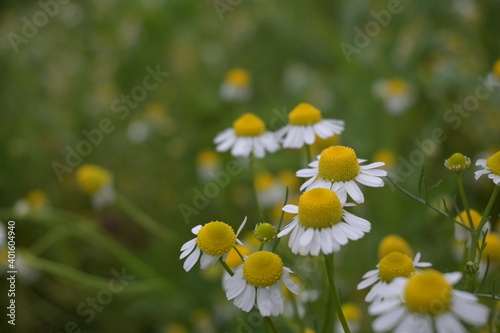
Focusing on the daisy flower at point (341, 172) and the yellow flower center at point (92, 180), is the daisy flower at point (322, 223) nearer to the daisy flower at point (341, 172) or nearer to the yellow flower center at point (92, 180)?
the daisy flower at point (341, 172)

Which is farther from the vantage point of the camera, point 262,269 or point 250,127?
point 250,127

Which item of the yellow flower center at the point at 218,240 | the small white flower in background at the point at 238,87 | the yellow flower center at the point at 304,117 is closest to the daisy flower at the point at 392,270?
the yellow flower center at the point at 218,240

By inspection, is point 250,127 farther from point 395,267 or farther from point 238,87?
point 238,87

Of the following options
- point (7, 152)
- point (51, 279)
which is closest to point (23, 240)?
point (51, 279)

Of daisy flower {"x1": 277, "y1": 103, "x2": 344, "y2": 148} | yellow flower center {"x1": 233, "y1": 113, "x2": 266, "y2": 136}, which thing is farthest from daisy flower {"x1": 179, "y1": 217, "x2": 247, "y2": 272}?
yellow flower center {"x1": 233, "y1": 113, "x2": 266, "y2": 136}

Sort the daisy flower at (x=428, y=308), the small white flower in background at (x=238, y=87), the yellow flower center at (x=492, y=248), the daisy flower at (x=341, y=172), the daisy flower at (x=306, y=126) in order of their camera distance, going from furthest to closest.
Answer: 1. the small white flower in background at (x=238, y=87)
2. the daisy flower at (x=306, y=126)
3. the yellow flower center at (x=492, y=248)
4. the daisy flower at (x=341, y=172)
5. the daisy flower at (x=428, y=308)

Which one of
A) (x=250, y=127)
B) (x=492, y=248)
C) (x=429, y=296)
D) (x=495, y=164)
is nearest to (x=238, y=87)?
(x=250, y=127)
